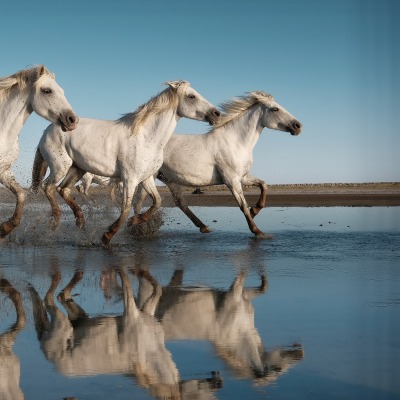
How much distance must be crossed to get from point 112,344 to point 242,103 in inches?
338

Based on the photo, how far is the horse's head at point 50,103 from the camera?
298 inches

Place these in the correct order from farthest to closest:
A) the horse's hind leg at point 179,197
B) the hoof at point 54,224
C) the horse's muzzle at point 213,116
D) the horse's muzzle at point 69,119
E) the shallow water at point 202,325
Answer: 1. the horse's hind leg at point 179,197
2. the horse's muzzle at point 213,116
3. the hoof at point 54,224
4. the horse's muzzle at point 69,119
5. the shallow water at point 202,325

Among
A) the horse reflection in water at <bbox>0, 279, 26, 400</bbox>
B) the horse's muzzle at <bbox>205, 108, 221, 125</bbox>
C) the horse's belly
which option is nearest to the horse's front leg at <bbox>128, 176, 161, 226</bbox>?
the horse's belly

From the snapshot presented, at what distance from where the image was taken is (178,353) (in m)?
3.45

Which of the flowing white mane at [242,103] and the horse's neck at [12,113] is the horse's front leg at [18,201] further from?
the flowing white mane at [242,103]

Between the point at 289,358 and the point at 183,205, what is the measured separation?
9155mm

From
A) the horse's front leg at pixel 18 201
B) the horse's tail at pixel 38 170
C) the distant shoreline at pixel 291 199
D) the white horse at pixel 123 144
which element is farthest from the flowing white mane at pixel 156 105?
the distant shoreline at pixel 291 199

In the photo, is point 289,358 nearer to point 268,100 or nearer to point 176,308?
point 176,308

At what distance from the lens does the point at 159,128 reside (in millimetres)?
9867

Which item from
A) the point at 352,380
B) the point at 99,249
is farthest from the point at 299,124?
the point at 352,380

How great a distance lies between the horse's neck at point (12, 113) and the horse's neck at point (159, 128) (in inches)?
97.4

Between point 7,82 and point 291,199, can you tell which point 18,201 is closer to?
point 7,82

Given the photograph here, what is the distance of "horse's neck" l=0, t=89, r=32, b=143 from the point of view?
759cm

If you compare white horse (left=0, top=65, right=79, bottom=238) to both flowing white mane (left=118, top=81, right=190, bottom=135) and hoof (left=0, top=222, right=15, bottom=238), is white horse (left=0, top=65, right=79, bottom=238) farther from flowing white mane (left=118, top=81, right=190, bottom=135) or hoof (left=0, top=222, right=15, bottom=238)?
flowing white mane (left=118, top=81, right=190, bottom=135)
